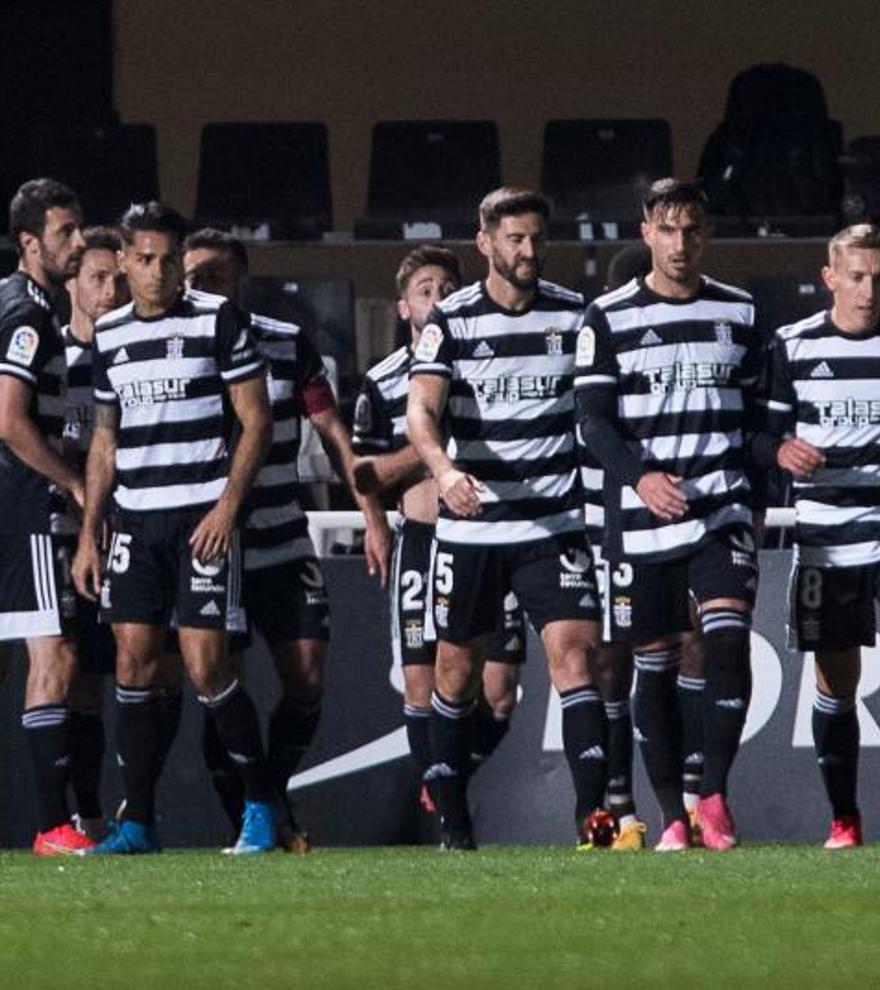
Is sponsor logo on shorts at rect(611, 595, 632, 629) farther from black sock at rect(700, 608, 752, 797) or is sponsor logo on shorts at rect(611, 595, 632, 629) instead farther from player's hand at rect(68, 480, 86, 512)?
player's hand at rect(68, 480, 86, 512)

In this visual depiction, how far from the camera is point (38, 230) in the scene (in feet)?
32.7

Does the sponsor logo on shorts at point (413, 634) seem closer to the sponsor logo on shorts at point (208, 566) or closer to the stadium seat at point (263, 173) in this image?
the sponsor logo on shorts at point (208, 566)

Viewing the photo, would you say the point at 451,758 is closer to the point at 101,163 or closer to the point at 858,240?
the point at 858,240

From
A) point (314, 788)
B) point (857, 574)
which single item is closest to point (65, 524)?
point (314, 788)

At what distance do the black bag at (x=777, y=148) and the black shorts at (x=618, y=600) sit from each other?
546 cm

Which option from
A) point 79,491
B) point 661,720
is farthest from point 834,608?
point 79,491

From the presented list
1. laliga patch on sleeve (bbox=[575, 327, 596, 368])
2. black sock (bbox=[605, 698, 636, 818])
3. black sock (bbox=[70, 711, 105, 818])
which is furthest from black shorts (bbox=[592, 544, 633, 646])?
black sock (bbox=[70, 711, 105, 818])

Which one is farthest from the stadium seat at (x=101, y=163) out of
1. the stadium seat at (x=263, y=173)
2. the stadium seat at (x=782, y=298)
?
the stadium seat at (x=782, y=298)

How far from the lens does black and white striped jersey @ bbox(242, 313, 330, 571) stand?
985cm

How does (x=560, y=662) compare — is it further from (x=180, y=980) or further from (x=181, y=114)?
(x=181, y=114)

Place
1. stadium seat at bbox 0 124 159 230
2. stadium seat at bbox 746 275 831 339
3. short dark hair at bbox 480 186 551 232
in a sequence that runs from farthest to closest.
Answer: stadium seat at bbox 0 124 159 230
stadium seat at bbox 746 275 831 339
short dark hair at bbox 480 186 551 232

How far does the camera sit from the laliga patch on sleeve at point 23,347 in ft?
31.9

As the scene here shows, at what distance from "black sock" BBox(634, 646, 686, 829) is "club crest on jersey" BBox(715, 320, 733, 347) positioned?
0.96 meters

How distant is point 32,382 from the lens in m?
9.74
